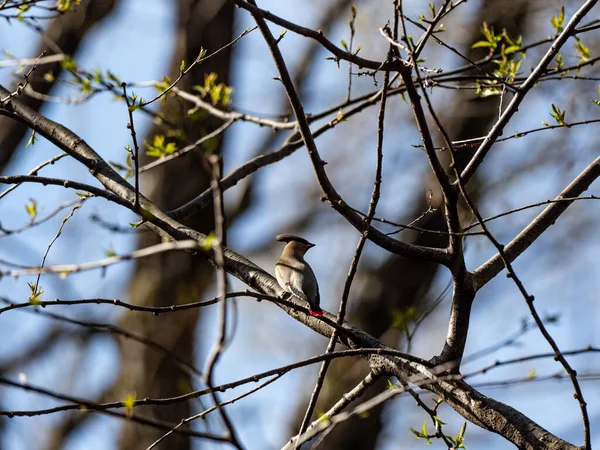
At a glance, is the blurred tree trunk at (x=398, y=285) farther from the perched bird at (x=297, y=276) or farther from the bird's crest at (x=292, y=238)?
the perched bird at (x=297, y=276)

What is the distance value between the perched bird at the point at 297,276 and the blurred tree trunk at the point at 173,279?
3067 mm

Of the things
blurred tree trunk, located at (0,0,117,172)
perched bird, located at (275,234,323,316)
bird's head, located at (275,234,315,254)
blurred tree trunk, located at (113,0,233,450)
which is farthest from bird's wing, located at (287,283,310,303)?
blurred tree trunk, located at (113,0,233,450)

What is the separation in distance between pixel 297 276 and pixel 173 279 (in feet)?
14.5

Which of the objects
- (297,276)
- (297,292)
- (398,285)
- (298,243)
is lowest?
(297,292)

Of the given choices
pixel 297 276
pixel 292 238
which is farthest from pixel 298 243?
pixel 297 276

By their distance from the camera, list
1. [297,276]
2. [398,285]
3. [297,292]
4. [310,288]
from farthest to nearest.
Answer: [398,285], [297,276], [310,288], [297,292]

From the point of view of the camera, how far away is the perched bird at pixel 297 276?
477 cm

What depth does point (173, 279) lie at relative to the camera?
9414 mm

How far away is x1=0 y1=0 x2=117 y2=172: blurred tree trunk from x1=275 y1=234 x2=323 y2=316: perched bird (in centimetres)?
285

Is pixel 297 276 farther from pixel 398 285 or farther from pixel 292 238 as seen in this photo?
pixel 398 285

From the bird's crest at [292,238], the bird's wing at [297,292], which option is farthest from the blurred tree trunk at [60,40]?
the bird's wing at [297,292]

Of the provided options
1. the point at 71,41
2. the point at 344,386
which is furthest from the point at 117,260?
the point at 71,41

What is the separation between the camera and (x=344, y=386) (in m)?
7.80

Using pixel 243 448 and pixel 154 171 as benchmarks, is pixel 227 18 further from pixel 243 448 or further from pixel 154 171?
pixel 243 448
